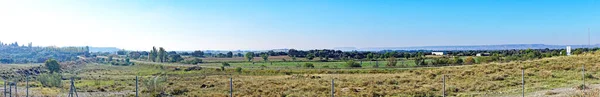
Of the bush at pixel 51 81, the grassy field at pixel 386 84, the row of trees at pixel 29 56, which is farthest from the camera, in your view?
the row of trees at pixel 29 56

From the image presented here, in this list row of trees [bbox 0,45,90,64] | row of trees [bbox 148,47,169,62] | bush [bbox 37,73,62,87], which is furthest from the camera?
row of trees [bbox 148,47,169,62]

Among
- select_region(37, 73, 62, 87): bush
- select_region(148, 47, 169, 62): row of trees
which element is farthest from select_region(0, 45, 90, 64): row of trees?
select_region(37, 73, 62, 87): bush

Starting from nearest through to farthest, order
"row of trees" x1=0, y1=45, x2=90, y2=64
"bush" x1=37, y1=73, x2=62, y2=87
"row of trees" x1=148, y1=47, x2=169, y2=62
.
→ 1. "bush" x1=37, y1=73, x2=62, y2=87
2. "row of trees" x1=0, y1=45, x2=90, y2=64
3. "row of trees" x1=148, y1=47, x2=169, y2=62

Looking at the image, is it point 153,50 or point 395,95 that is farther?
point 153,50

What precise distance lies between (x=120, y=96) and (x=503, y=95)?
1924cm

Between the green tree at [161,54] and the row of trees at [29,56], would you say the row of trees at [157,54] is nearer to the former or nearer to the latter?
the green tree at [161,54]

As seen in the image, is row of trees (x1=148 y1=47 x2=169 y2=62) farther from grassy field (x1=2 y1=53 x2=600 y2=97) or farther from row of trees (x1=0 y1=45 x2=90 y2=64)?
grassy field (x1=2 y1=53 x2=600 y2=97)

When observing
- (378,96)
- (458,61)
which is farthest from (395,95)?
(458,61)

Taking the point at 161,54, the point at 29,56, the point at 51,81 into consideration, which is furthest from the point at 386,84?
the point at 29,56

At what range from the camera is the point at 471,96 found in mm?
17688

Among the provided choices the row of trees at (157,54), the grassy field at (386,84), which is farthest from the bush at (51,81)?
the row of trees at (157,54)

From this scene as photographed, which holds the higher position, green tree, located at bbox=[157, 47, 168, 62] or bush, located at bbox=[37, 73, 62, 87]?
green tree, located at bbox=[157, 47, 168, 62]

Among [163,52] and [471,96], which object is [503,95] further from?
[163,52]

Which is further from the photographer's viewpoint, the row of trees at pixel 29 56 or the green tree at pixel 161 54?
the green tree at pixel 161 54
